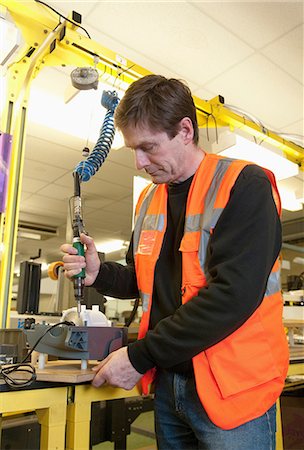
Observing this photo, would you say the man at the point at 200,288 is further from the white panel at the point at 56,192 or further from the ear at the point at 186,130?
the white panel at the point at 56,192

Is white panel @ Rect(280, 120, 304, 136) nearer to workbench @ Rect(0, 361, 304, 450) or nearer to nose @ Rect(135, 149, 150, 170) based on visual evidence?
nose @ Rect(135, 149, 150, 170)

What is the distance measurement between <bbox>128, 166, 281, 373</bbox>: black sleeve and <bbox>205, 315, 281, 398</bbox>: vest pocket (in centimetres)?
3

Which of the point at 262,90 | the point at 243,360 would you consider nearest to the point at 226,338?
the point at 243,360

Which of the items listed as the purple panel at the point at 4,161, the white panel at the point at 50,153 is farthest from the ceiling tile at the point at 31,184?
the purple panel at the point at 4,161

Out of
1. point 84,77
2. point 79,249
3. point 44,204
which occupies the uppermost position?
point 44,204

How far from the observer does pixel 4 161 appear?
1.56 metres

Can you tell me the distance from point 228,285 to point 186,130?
0.43m

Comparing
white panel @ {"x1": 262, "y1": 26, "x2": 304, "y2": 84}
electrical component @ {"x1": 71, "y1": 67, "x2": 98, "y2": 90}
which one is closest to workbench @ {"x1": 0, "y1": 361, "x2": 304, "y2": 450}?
electrical component @ {"x1": 71, "y1": 67, "x2": 98, "y2": 90}

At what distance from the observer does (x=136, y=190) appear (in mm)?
2787

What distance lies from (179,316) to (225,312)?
10 centimetres

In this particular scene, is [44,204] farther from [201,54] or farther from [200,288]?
[200,288]

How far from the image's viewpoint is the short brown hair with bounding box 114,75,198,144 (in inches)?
38.1

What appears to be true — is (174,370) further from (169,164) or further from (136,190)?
(136,190)

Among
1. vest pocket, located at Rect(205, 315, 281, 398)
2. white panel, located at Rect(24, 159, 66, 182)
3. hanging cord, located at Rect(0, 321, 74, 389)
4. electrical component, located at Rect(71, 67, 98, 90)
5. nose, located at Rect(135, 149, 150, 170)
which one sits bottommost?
hanging cord, located at Rect(0, 321, 74, 389)
